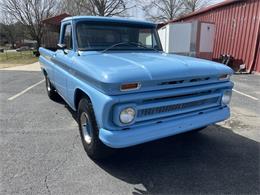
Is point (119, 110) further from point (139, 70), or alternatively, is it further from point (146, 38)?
point (146, 38)

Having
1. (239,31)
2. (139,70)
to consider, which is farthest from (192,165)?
(239,31)

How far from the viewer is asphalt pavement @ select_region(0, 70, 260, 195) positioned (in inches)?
114

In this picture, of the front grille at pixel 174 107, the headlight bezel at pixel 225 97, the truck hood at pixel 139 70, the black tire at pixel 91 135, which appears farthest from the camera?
the headlight bezel at pixel 225 97

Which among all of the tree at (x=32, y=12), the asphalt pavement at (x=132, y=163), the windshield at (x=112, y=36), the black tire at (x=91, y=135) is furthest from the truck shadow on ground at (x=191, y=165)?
the tree at (x=32, y=12)

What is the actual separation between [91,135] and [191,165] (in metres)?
1.39

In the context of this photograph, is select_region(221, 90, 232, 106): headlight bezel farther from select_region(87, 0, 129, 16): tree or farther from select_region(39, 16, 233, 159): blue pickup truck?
select_region(87, 0, 129, 16): tree

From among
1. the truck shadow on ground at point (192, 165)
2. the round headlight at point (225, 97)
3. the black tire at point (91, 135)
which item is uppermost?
the round headlight at point (225, 97)

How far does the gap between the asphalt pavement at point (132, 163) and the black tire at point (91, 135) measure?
162 millimetres

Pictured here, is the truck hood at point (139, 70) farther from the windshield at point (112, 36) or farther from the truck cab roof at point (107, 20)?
the truck cab roof at point (107, 20)

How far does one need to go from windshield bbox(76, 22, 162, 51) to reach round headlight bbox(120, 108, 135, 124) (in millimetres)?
1676

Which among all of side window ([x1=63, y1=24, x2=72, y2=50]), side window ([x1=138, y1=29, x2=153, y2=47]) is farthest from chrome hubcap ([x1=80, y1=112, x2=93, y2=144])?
side window ([x1=138, y1=29, x2=153, y2=47])

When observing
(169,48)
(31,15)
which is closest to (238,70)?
(169,48)

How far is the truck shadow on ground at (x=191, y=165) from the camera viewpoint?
291 centimetres

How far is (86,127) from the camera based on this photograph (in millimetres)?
3570
